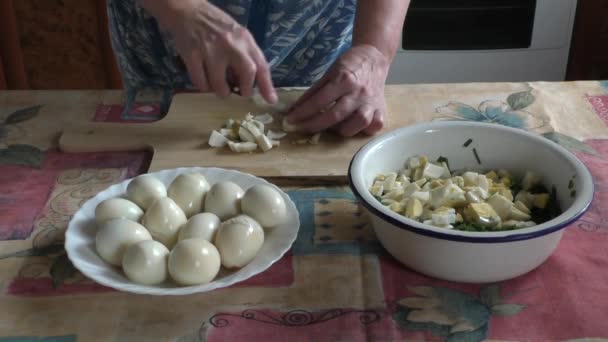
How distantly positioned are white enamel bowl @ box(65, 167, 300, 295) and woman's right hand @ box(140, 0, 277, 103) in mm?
187

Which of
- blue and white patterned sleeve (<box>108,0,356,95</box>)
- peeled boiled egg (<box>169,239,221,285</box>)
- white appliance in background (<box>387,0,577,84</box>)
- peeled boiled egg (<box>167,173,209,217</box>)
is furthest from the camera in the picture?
white appliance in background (<box>387,0,577,84</box>)

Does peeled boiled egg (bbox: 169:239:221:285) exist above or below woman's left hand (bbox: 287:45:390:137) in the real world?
above

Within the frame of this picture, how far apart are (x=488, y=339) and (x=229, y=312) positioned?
0.24 metres

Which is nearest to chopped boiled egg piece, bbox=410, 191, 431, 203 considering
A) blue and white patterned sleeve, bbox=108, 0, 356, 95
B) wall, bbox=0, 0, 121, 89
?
blue and white patterned sleeve, bbox=108, 0, 356, 95

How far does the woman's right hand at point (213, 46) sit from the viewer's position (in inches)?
34.8

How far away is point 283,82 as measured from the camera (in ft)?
3.87

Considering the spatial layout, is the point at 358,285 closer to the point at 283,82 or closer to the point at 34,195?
the point at 34,195

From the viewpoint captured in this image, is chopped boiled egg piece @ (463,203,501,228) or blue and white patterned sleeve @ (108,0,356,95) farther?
blue and white patterned sleeve @ (108,0,356,95)

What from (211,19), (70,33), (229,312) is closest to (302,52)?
(211,19)

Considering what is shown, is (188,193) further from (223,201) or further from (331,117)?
(331,117)

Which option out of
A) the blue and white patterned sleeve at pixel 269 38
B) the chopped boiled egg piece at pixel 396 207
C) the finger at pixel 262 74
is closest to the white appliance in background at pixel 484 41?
the blue and white patterned sleeve at pixel 269 38

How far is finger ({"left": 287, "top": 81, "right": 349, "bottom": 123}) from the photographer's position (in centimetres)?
96

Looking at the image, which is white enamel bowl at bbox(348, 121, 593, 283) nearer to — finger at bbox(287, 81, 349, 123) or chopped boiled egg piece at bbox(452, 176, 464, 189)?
chopped boiled egg piece at bbox(452, 176, 464, 189)

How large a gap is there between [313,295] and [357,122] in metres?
0.35
